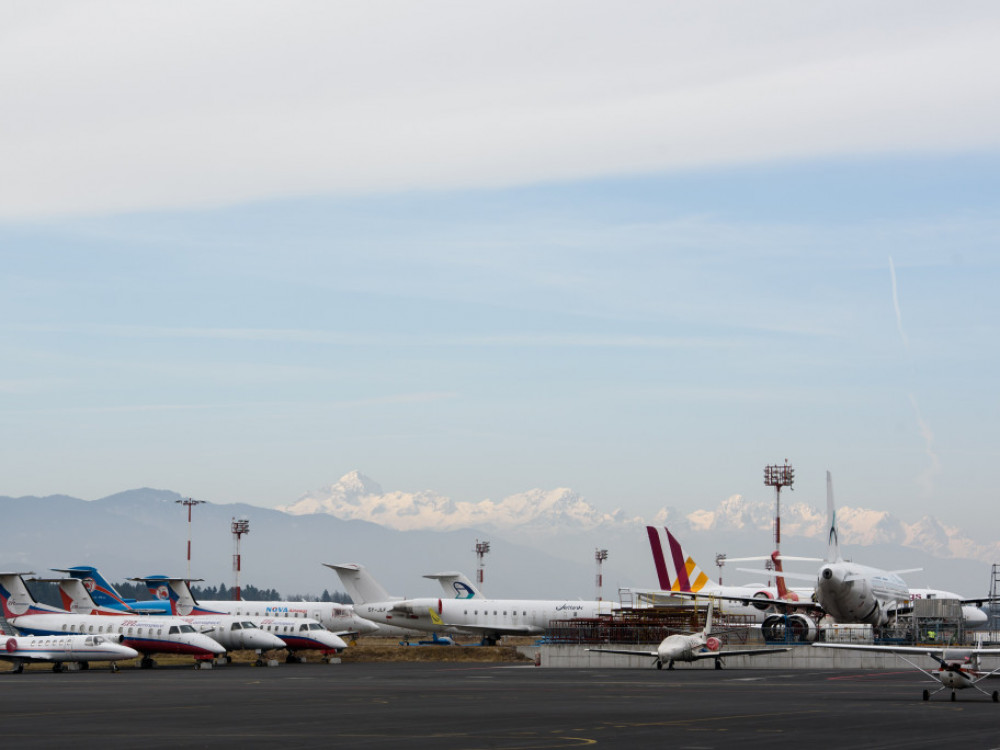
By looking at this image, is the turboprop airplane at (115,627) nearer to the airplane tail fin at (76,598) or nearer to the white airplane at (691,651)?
the airplane tail fin at (76,598)

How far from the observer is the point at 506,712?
39469 mm

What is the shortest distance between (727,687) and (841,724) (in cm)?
1820

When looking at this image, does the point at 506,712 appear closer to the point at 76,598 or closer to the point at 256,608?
the point at 76,598

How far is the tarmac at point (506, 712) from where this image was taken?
99.9ft

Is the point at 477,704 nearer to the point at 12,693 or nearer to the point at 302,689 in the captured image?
the point at 302,689

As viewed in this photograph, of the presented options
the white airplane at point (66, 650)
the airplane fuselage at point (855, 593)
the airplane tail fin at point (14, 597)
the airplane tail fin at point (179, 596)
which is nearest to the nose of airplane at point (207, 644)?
the white airplane at point (66, 650)

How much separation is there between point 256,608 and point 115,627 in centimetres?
4026

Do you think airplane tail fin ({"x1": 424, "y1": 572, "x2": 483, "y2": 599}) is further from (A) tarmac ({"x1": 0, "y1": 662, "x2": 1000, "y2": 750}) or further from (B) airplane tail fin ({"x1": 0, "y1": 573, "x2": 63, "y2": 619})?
(A) tarmac ({"x1": 0, "y1": 662, "x2": 1000, "y2": 750})

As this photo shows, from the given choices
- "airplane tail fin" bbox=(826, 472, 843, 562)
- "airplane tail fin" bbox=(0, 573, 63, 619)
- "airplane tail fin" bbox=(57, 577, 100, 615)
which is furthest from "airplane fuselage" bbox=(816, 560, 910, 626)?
"airplane tail fin" bbox=(57, 577, 100, 615)

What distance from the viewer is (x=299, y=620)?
3553 inches

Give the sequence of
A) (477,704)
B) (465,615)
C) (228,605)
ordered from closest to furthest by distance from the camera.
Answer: (477,704)
(465,615)
(228,605)

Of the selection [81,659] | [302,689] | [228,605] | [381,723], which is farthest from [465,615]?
[381,723]

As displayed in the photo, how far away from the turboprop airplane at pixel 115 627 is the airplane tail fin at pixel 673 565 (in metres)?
37.7

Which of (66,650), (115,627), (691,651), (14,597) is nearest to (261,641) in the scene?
(115,627)
